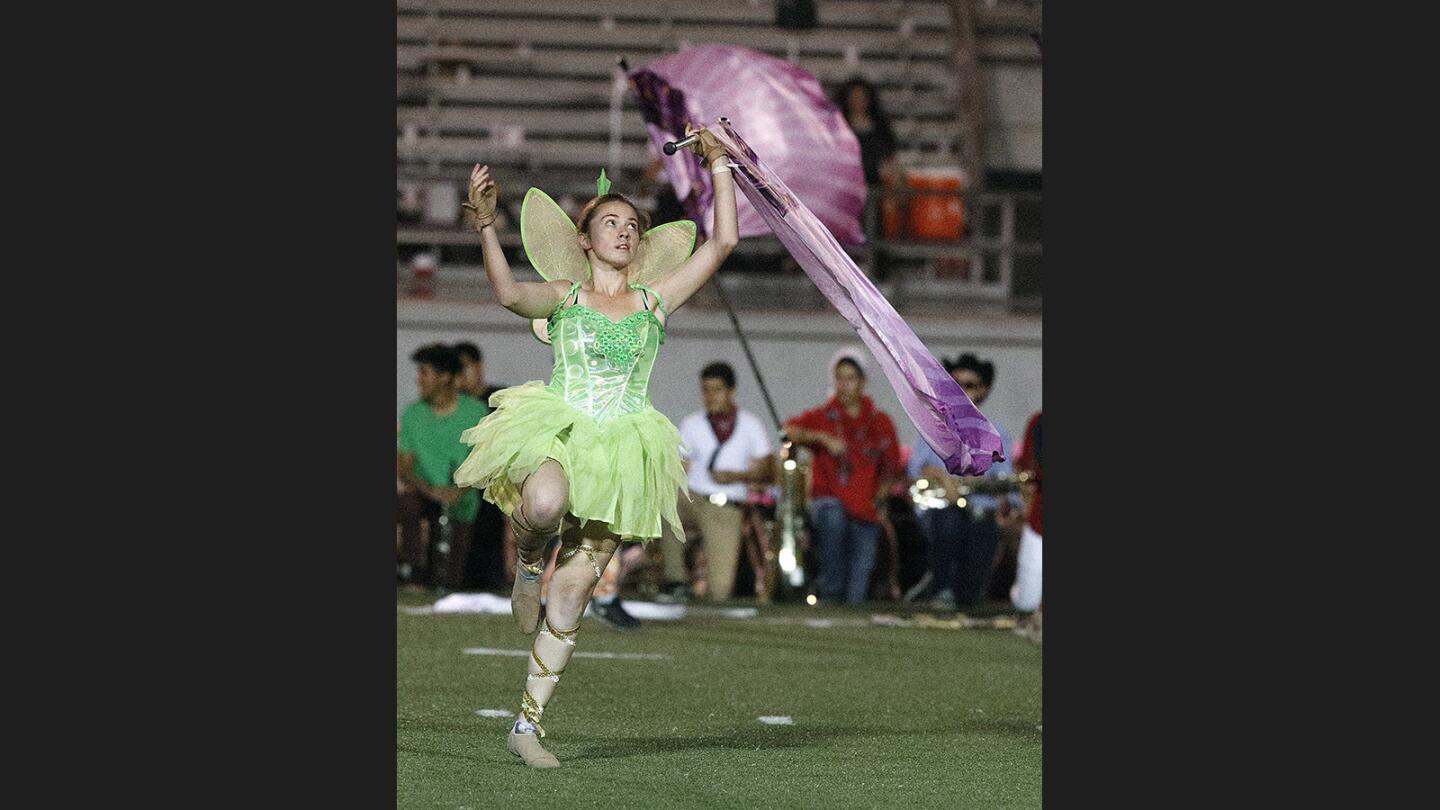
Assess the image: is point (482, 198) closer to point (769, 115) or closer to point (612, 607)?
point (769, 115)

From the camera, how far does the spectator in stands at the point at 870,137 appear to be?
19438 millimetres

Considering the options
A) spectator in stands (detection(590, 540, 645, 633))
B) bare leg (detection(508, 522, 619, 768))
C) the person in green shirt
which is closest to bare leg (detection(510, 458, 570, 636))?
bare leg (detection(508, 522, 619, 768))

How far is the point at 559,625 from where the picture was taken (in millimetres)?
7316

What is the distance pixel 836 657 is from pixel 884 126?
9187 millimetres

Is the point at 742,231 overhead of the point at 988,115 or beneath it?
beneath

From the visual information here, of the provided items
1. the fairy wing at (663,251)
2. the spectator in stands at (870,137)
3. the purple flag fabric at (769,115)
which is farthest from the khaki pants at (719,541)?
the fairy wing at (663,251)

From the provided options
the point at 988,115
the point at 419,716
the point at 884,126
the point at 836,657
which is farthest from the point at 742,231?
the point at 988,115

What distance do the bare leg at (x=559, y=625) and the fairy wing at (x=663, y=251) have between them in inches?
40.9

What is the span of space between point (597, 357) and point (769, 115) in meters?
5.43

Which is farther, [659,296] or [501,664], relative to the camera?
[501,664]

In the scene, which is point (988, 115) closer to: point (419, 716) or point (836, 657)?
point (836, 657)

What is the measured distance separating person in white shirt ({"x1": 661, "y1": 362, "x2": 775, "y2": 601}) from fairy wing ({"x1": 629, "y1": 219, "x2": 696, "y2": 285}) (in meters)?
7.69

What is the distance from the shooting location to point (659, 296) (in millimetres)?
7629

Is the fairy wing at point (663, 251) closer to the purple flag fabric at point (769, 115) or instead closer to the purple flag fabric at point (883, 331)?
the purple flag fabric at point (883, 331)
